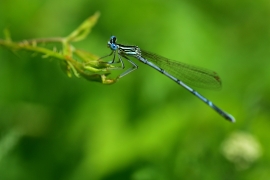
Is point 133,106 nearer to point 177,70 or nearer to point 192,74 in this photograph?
point 177,70

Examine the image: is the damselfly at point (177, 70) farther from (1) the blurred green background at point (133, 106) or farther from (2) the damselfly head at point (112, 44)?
(1) the blurred green background at point (133, 106)

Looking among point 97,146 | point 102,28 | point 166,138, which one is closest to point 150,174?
point 166,138

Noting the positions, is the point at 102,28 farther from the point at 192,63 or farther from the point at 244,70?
the point at 244,70

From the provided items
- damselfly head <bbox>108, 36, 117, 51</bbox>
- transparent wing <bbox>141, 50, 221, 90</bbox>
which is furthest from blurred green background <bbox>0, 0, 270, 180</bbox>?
damselfly head <bbox>108, 36, 117, 51</bbox>

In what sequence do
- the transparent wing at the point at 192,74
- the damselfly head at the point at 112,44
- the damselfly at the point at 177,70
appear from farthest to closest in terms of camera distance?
the transparent wing at the point at 192,74 < the damselfly at the point at 177,70 < the damselfly head at the point at 112,44

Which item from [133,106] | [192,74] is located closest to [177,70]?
[192,74]

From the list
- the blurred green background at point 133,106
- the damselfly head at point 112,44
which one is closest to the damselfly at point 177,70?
the damselfly head at point 112,44
